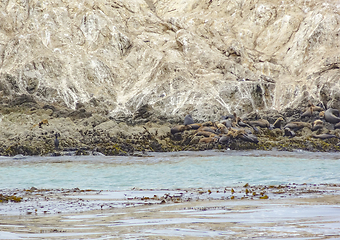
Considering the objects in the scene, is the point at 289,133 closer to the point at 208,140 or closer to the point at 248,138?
the point at 248,138

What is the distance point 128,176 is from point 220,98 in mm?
28489

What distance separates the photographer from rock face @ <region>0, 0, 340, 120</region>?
148 ft

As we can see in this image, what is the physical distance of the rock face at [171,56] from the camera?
45.2 m

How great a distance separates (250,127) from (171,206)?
86.9 ft

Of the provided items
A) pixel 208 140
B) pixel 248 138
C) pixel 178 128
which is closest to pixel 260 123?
pixel 248 138

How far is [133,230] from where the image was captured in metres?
6.27

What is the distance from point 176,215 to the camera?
7.66 metres

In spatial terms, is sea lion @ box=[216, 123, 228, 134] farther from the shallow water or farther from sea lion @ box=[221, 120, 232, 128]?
the shallow water

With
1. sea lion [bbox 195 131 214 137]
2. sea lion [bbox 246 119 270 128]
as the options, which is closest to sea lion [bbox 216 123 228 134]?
sea lion [bbox 195 131 214 137]

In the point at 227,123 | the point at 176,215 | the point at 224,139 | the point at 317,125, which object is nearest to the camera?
the point at 176,215

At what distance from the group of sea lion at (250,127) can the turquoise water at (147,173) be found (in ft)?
15.8

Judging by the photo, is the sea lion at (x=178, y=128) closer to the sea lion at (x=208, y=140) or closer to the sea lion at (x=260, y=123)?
the sea lion at (x=208, y=140)

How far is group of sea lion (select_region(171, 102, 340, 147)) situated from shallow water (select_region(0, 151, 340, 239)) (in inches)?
471

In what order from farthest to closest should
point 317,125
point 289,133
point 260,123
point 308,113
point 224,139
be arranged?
1. point 308,113
2. point 260,123
3. point 317,125
4. point 289,133
5. point 224,139
